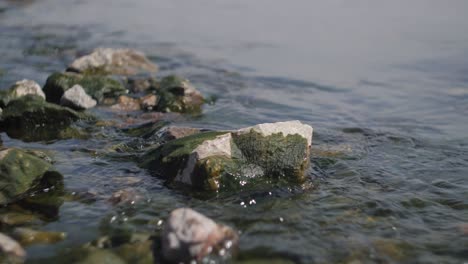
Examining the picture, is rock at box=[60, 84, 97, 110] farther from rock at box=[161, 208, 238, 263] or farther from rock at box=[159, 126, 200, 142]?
rock at box=[161, 208, 238, 263]

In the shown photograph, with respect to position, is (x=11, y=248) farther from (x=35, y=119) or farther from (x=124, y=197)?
(x=35, y=119)

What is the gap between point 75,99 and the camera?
9.82m

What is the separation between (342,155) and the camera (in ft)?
24.5

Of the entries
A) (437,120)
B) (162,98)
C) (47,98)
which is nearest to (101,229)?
(162,98)

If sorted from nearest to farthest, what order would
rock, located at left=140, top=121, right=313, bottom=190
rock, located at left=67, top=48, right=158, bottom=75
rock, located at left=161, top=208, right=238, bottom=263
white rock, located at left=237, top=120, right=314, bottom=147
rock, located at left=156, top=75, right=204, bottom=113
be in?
1. rock, located at left=161, top=208, right=238, bottom=263
2. rock, located at left=140, top=121, right=313, bottom=190
3. white rock, located at left=237, top=120, right=314, bottom=147
4. rock, located at left=156, top=75, right=204, bottom=113
5. rock, located at left=67, top=48, right=158, bottom=75

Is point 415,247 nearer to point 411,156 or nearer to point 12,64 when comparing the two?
point 411,156

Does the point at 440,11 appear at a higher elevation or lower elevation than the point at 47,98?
higher

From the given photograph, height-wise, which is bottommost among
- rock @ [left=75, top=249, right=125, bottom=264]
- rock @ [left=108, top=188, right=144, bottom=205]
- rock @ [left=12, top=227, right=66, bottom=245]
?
rock @ [left=12, top=227, right=66, bottom=245]

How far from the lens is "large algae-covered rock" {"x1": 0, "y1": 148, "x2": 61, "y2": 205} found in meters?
5.53

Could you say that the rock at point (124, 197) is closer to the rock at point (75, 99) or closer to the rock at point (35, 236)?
the rock at point (35, 236)

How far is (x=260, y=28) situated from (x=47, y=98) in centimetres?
1219

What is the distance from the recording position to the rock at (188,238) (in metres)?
4.22

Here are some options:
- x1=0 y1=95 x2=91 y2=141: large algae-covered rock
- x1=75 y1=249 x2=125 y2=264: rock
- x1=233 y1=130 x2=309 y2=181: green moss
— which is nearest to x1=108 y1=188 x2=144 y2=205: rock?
x1=75 y1=249 x2=125 y2=264: rock

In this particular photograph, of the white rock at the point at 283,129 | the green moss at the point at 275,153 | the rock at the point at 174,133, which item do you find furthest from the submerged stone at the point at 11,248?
the rock at the point at 174,133
